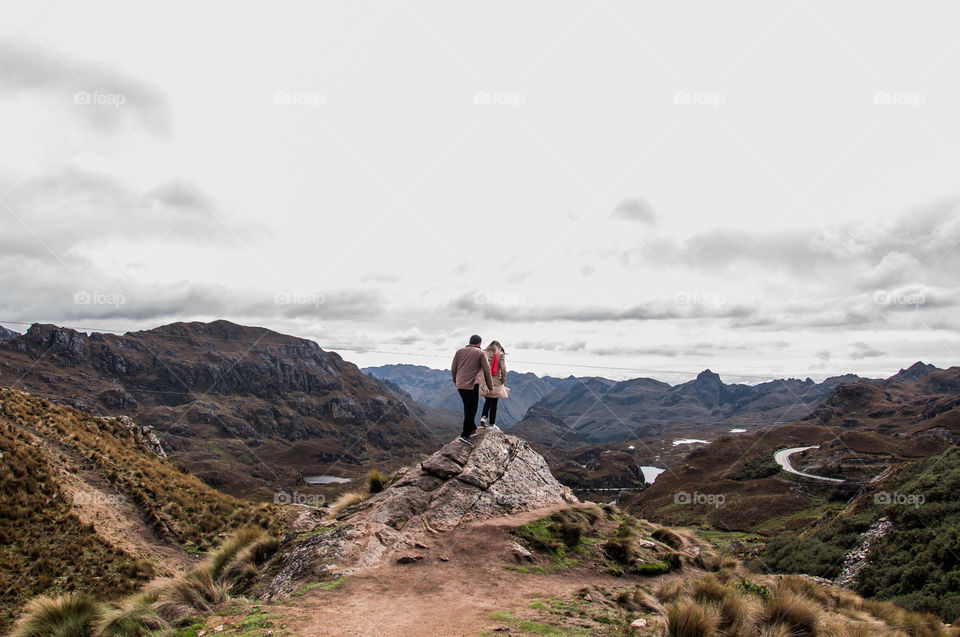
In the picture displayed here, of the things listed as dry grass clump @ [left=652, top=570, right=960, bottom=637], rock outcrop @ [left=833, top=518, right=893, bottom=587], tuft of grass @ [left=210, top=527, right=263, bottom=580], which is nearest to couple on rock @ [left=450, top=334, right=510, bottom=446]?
dry grass clump @ [left=652, top=570, right=960, bottom=637]

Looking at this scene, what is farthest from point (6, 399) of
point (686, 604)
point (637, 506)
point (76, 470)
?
point (637, 506)

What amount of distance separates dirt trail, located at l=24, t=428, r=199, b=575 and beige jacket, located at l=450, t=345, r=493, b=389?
59.0 feet

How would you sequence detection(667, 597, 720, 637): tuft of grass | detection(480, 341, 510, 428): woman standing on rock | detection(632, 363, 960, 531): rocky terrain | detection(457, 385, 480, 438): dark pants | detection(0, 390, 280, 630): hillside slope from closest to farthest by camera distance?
detection(667, 597, 720, 637): tuft of grass
detection(457, 385, 480, 438): dark pants
detection(0, 390, 280, 630): hillside slope
detection(480, 341, 510, 428): woman standing on rock
detection(632, 363, 960, 531): rocky terrain

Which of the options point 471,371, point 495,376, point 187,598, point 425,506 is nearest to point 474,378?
point 471,371

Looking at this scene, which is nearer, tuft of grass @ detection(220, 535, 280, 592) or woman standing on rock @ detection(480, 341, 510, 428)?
tuft of grass @ detection(220, 535, 280, 592)

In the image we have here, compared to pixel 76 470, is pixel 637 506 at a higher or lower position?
lower

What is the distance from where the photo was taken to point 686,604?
8938 mm

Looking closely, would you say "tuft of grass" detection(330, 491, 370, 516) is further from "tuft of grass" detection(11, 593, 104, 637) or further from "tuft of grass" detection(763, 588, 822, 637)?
"tuft of grass" detection(763, 588, 822, 637)

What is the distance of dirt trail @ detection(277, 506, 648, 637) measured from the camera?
9188mm

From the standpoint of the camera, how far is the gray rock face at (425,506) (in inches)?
503

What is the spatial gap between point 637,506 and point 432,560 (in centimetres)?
18882

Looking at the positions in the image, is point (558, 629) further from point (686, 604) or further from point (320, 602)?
point (320, 602)

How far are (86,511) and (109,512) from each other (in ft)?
5.41

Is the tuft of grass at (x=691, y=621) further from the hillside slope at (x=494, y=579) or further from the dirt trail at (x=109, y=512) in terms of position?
the dirt trail at (x=109, y=512)
